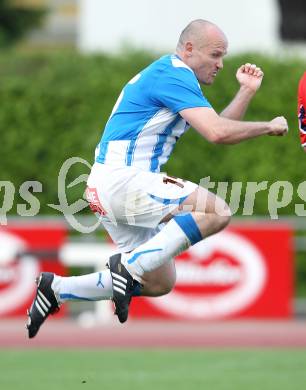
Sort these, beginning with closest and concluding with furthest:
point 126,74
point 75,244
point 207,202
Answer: point 207,202 < point 75,244 < point 126,74

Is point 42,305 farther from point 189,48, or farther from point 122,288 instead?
point 189,48

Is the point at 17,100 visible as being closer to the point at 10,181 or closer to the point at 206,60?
the point at 10,181

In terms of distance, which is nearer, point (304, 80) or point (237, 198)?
point (304, 80)

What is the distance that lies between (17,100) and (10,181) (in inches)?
45.7

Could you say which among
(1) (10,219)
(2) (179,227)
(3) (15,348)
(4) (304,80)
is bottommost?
(3) (15,348)

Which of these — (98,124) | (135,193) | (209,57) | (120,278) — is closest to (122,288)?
(120,278)

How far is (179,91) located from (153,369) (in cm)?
421

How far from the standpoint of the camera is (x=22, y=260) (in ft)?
50.0

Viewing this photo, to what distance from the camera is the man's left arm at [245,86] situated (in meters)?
8.07

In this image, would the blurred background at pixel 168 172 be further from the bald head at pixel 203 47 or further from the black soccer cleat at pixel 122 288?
the bald head at pixel 203 47

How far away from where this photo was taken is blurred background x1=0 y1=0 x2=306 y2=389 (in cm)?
1502

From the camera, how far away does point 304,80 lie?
26.4ft

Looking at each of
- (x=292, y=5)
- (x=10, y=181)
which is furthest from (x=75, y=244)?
(x=292, y=5)

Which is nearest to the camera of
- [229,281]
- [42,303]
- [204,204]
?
[204,204]
